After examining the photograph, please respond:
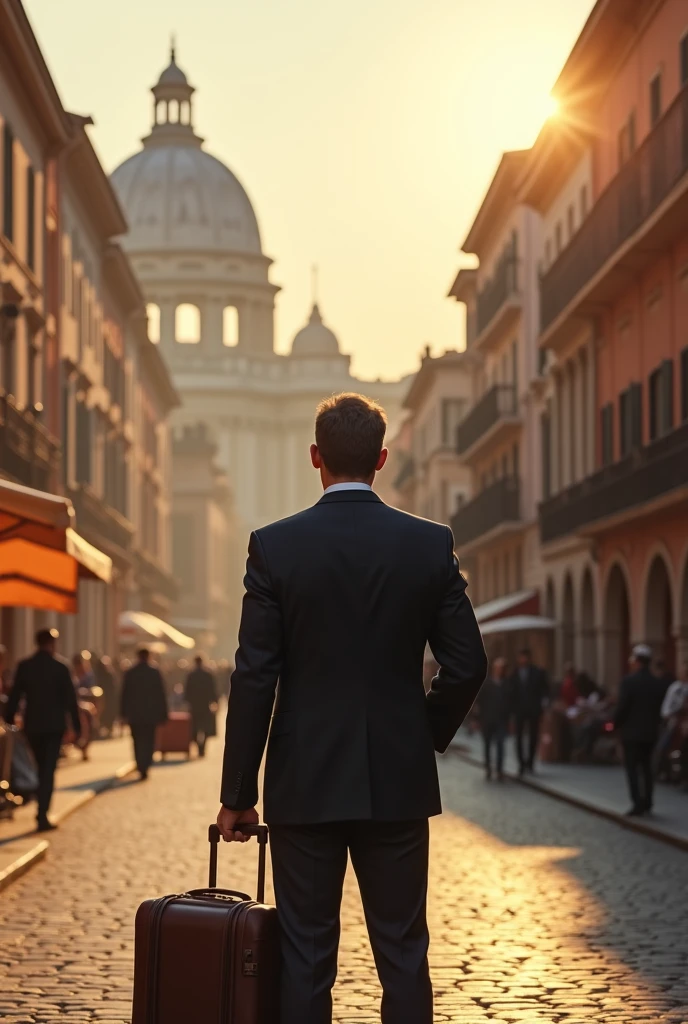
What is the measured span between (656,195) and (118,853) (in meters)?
15.3

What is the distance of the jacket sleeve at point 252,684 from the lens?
5590 millimetres

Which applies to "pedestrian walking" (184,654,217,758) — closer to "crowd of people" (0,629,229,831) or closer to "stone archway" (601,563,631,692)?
"crowd of people" (0,629,229,831)

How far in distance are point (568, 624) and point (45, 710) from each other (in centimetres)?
→ 2578

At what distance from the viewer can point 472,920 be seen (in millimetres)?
11891

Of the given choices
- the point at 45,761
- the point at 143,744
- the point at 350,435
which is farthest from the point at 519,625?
the point at 350,435

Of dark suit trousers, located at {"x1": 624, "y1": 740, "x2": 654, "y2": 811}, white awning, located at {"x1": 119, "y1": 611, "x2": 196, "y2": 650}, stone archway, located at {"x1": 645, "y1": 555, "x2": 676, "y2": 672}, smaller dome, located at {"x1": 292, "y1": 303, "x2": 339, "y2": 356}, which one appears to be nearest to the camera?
dark suit trousers, located at {"x1": 624, "y1": 740, "x2": 654, "y2": 811}

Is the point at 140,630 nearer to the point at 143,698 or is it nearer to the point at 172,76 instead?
the point at 143,698

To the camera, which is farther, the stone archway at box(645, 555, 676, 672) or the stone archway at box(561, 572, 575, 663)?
the stone archway at box(561, 572, 575, 663)

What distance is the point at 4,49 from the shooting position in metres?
32.5

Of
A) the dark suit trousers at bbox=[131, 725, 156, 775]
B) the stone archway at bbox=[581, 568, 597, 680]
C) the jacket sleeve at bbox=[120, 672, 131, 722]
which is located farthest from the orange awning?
the stone archway at bbox=[581, 568, 597, 680]

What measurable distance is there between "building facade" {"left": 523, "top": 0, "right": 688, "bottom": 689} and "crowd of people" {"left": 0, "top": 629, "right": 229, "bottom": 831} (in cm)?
698

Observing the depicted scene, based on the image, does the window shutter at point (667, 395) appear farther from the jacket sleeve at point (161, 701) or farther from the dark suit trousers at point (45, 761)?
the dark suit trousers at point (45, 761)

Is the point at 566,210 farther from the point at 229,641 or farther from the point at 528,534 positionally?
the point at 229,641

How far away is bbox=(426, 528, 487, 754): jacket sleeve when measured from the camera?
5730 mm
